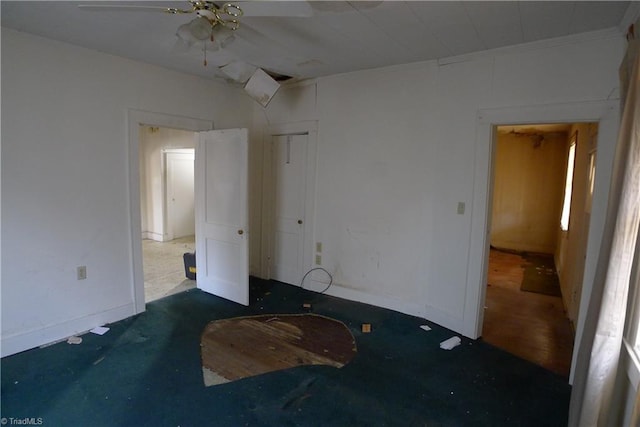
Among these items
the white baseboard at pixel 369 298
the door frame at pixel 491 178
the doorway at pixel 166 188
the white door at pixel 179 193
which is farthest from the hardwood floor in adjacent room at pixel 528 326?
the white door at pixel 179 193

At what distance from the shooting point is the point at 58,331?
2.96 m

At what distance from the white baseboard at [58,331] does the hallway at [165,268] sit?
0.50 meters

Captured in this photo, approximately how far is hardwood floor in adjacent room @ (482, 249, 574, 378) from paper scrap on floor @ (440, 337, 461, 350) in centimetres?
31

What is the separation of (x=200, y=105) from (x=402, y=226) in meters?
2.61

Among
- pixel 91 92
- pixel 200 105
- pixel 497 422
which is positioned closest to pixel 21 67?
pixel 91 92

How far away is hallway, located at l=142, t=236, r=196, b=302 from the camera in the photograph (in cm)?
418

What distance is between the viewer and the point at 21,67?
103 inches

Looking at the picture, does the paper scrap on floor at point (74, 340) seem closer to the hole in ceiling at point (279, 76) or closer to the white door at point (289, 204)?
the white door at point (289, 204)

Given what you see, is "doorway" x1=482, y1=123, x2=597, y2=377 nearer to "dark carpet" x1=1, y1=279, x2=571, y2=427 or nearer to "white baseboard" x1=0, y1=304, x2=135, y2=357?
"dark carpet" x1=1, y1=279, x2=571, y2=427

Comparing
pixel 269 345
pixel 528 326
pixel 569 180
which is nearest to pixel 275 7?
pixel 269 345

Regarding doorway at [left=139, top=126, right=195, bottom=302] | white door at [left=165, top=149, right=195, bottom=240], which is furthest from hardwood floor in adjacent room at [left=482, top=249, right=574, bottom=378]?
white door at [left=165, top=149, right=195, bottom=240]

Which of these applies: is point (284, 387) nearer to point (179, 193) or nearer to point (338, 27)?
point (338, 27)

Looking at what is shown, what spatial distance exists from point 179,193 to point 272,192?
3.21 m

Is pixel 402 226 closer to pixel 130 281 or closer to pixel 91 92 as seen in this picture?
pixel 130 281
